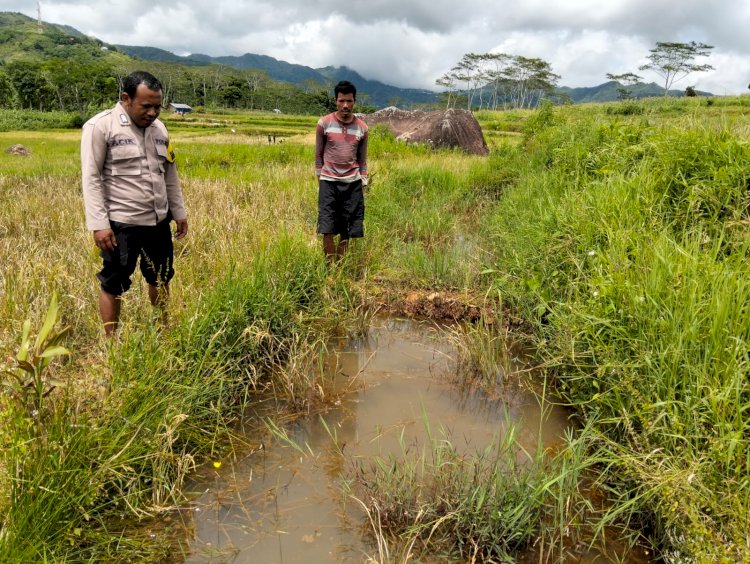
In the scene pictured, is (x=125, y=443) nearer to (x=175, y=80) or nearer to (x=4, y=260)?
(x=4, y=260)

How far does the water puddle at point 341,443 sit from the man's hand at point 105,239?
1.39 metres

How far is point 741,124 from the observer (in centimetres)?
430

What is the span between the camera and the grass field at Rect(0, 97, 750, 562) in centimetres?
168

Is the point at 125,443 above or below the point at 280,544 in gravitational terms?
above

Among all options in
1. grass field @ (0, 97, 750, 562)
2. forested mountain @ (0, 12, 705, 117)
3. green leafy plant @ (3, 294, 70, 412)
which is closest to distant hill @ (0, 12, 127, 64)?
forested mountain @ (0, 12, 705, 117)

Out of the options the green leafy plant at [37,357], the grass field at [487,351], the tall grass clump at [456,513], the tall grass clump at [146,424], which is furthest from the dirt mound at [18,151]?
the tall grass clump at [456,513]

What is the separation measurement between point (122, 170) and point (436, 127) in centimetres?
1268

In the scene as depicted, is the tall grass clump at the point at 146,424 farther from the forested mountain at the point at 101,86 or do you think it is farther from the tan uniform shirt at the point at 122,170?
the forested mountain at the point at 101,86

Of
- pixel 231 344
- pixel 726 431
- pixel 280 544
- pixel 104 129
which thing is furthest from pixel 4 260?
pixel 726 431

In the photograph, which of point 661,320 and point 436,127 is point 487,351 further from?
point 436,127

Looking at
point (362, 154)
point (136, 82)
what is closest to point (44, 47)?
point (362, 154)

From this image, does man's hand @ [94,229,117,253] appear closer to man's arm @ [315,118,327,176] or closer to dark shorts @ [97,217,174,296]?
dark shorts @ [97,217,174,296]

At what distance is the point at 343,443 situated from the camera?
2.45m

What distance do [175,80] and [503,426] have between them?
88.5 meters
